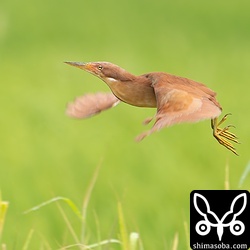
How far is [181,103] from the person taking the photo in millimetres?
1000

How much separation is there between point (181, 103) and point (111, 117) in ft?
14.3

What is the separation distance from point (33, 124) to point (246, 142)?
874 mm

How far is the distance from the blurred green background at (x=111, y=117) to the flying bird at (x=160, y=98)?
77.7 inches

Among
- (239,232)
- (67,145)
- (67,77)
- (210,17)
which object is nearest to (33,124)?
(67,145)

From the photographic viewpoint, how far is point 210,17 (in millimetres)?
7172

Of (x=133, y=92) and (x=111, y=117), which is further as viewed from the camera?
(x=111, y=117)

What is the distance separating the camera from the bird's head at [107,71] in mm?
1058

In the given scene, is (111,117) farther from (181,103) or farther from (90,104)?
(181,103)

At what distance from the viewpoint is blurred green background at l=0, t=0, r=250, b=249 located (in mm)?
4199
